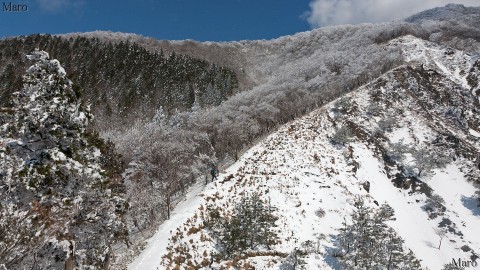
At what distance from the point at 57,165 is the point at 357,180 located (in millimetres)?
30308

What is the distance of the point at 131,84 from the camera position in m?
107

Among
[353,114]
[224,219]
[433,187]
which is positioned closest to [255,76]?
[353,114]

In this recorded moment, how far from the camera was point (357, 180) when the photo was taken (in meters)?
Result: 38.3

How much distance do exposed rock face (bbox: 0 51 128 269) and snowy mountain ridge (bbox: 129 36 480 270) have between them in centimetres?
648

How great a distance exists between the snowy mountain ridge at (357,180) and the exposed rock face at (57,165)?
648 cm

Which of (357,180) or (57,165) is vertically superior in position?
(357,180)

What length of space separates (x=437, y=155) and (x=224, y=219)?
3052 centimetres

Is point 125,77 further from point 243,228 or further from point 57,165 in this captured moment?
point 57,165

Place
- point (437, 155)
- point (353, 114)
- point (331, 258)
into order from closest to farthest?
point (331, 258)
point (437, 155)
point (353, 114)

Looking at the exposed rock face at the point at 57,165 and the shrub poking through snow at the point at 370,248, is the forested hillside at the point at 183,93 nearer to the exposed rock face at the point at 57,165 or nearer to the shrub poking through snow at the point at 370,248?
the exposed rock face at the point at 57,165

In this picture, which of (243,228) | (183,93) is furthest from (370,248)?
(183,93)

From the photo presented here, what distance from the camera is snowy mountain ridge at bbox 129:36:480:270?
26391 millimetres

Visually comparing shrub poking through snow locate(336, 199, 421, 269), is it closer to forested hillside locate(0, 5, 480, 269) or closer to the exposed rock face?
forested hillside locate(0, 5, 480, 269)

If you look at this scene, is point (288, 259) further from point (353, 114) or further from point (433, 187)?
point (353, 114)
